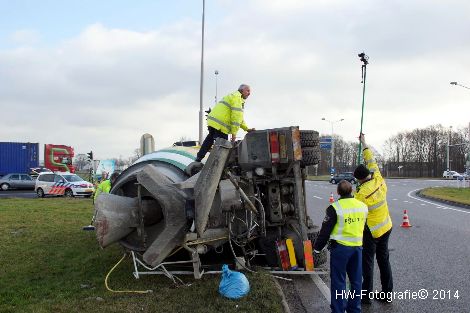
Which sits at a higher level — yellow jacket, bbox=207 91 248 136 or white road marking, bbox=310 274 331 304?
yellow jacket, bbox=207 91 248 136

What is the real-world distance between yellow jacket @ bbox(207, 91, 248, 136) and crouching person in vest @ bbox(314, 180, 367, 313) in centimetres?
210

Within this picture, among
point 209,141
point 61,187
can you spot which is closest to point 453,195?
point 61,187

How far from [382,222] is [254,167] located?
1.71 meters

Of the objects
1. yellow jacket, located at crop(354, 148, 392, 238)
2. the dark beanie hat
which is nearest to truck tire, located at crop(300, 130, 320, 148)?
the dark beanie hat

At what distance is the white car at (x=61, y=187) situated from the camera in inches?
1097

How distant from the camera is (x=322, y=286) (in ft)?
21.2

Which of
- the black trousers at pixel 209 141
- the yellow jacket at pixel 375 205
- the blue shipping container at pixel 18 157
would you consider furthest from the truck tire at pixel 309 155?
the blue shipping container at pixel 18 157

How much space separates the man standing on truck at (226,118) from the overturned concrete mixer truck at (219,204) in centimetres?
43

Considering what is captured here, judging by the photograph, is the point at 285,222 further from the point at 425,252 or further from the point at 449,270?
the point at 425,252

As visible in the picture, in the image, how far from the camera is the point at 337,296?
195 inches

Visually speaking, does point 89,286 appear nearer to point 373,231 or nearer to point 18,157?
point 373,231

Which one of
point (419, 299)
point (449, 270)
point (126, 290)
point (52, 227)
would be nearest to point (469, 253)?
point (449, 270)

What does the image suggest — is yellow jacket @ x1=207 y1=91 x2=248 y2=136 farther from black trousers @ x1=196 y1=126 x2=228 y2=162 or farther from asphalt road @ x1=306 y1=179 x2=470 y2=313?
asphalt road @ x1=306 y1=179 x2=470 y2=313

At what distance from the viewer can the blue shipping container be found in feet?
121
